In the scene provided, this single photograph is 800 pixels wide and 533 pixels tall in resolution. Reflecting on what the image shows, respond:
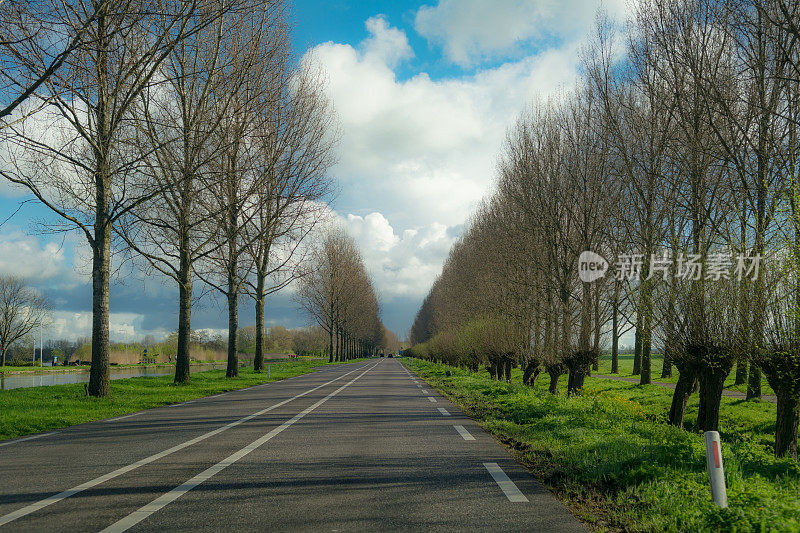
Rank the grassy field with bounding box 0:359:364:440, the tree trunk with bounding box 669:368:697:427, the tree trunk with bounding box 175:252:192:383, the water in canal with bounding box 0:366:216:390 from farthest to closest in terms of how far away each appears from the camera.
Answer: the water in canal with bounding box 0:366:216:390, the tree trunk with bounding box 175:252:192:383, the tree trunk with bounding box 669:368:697:427, the grassy field with bounding box 0:359:364:440

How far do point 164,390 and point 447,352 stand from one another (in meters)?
28.1

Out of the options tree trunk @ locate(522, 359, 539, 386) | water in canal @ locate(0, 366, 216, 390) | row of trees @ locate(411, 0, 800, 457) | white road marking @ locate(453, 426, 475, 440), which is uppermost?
row of trees @ locate(411, 0, 800, 457)

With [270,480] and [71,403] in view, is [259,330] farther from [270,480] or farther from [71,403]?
[270,480]

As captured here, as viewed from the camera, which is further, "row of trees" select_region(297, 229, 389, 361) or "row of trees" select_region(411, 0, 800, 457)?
"row of trees" select_region(297, 229, 389, 361)

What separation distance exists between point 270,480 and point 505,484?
2.30 meters

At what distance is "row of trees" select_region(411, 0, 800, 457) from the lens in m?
8.02

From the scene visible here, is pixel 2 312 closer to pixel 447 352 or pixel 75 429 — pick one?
pixel 447 352

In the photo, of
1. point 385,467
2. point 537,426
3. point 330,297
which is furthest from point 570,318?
point 330,297

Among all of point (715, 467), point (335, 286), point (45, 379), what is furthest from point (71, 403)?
point (335, 286)

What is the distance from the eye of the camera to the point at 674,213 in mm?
15578

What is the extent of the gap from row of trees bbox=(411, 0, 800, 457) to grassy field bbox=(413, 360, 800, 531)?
180cm

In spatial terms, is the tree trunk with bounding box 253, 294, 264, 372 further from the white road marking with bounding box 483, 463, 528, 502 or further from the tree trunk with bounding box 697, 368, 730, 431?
the white road marking with bounding box 483, 463, 528, 502

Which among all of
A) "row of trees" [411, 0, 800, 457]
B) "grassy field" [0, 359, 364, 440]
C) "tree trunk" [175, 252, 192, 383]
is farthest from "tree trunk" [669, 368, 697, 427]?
"tree trunk" [175, 252, 192, 383]

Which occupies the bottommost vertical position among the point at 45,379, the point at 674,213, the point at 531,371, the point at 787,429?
the point at 45,379
